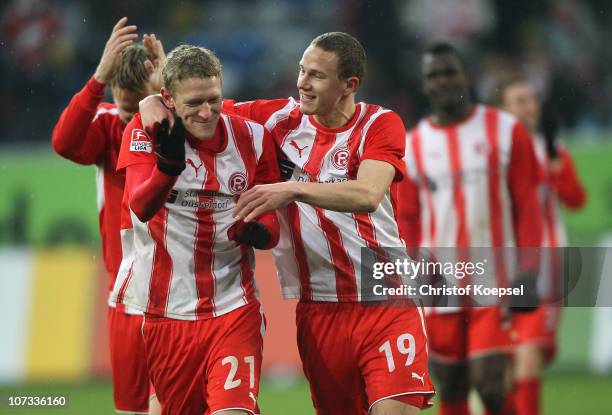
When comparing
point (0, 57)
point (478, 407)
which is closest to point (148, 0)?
point (0, 57)

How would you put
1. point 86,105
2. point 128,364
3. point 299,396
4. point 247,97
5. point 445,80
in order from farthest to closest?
point 247,97
point 299,396
point 445,80
point 128,364
point 86,105

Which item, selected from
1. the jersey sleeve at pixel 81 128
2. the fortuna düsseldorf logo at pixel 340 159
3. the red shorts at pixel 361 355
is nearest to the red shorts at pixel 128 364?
the jersey sleeve at pixel 81 128

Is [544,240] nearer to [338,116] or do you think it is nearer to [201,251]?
[338,116]

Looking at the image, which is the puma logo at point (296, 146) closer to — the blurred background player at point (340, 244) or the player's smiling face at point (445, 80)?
the blurred background player at point (340, 244)

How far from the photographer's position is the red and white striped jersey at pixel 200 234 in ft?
14.3

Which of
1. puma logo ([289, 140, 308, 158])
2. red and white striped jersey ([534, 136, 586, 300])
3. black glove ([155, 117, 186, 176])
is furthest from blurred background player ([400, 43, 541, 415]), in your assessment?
black glove ([155, 117, 186, 176])

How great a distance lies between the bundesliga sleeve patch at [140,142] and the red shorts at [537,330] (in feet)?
11.4

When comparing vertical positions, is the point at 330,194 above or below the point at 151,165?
below

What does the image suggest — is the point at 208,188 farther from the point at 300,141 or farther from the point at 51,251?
the point at 51,251

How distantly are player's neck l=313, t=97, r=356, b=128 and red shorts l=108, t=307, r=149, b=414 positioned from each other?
4.24ft

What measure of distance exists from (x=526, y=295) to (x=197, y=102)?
2.56 metres

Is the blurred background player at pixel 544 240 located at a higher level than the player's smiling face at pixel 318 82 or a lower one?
lower

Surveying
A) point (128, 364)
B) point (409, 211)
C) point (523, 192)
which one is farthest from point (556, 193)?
point (128, 364)

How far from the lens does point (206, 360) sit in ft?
14.4
